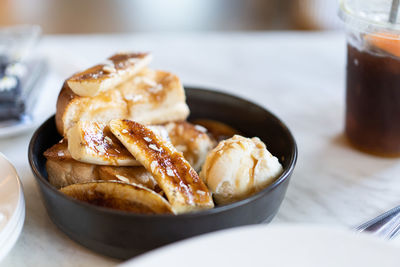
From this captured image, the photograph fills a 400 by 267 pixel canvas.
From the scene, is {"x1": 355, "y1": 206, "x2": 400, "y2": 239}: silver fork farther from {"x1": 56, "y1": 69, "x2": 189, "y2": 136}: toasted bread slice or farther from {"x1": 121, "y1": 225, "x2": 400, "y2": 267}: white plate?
{"x1": 56, "y1": 69, "x2": 189, "y2": 136}: toasted bread slice

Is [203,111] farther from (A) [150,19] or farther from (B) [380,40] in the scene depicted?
(A) [150,19]

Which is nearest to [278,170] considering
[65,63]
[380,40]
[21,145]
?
[380,40]

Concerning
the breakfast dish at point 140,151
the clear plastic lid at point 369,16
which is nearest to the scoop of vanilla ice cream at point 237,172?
the breakfast dish at point 140,151

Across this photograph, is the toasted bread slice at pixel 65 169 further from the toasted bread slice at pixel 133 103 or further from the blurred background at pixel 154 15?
the blurred background at pixel 154 15

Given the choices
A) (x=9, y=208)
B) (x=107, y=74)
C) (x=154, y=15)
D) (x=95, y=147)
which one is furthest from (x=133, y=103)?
(x=154, y=15)

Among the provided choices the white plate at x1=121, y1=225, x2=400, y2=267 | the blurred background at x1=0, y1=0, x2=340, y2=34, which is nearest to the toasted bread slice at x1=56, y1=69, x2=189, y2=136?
the white plate at x1=121, y1=225, x2=400, y2=267

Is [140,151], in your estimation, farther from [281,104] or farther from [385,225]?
[281,104]

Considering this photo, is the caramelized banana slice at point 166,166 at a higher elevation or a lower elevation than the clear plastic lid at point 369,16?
lower
